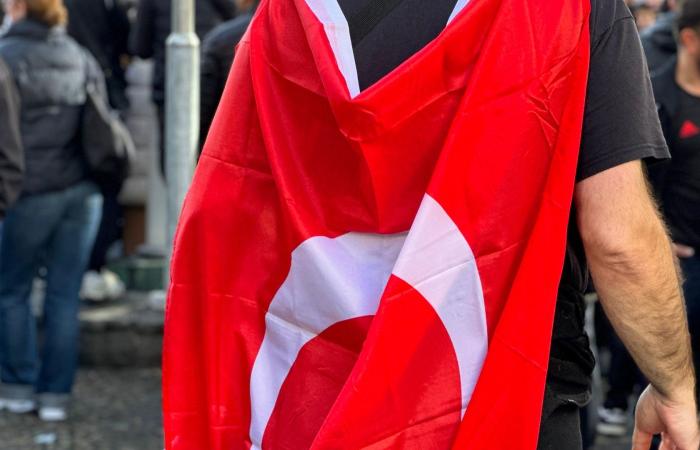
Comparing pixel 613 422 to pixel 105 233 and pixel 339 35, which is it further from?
pixel 339 35

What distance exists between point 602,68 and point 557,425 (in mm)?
677

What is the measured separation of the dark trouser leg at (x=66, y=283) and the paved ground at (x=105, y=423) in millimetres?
205

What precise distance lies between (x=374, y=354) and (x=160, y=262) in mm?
6042

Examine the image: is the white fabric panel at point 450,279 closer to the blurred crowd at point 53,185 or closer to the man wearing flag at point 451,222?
the man wearing flag at point 451,222

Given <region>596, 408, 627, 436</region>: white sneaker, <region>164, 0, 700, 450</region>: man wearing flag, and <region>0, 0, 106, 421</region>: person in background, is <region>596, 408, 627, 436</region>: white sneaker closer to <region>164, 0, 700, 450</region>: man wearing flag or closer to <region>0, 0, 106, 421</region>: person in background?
<region>0, 0, 106, 421</region>: person in background

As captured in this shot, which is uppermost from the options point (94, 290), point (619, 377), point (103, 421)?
point (619, 377)

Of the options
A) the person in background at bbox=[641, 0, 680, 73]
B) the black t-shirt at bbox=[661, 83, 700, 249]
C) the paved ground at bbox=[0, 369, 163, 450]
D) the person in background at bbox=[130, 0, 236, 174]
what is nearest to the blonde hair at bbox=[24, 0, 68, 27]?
the person in background at bbox=[130, 0, 236, 174]

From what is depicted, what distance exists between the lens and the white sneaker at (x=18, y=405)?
677 cm

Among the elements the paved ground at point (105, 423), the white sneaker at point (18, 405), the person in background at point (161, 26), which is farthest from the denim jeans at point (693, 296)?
the person in background at point (161, 26)

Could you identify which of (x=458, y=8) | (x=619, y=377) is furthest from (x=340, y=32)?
(x=619, y=377)

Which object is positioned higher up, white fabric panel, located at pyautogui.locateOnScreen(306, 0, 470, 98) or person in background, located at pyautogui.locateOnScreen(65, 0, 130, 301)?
white fabric panel, located at pyautogui.locateOnScreen(306, 0, 470, 98)

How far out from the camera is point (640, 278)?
8.34 ft

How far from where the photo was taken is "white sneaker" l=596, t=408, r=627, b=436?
257 inches

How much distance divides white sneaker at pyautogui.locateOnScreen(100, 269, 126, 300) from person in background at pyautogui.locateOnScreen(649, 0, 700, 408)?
12.2 ft
